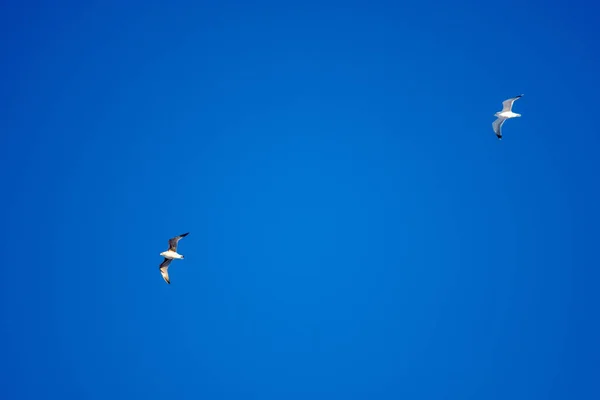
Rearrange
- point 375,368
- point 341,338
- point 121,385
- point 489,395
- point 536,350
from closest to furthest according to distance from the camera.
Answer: point 489,395 → point 121,385 → point 536,350 → point 375,368 → point 341,338

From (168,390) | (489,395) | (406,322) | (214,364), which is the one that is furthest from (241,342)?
(489,395)

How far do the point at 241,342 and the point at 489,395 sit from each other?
333 ft

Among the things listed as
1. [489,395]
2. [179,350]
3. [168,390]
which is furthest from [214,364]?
[489,395]

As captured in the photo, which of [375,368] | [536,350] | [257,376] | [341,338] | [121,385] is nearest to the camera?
[121,385]

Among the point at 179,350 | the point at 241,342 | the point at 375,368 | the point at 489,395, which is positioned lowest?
the point at 489,395

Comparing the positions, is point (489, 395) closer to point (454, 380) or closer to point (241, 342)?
point (454, 380)

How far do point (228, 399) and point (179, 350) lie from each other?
114 feet

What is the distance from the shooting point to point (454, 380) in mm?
127750

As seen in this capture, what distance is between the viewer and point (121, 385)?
124m

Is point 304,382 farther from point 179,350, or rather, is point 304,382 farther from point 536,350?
point 536,350

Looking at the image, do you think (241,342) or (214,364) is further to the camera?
(241,342)

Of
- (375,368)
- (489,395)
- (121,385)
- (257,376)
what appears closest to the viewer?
(489,395)

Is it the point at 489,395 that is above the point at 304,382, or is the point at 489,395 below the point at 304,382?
below

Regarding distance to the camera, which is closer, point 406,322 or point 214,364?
point 214,364
